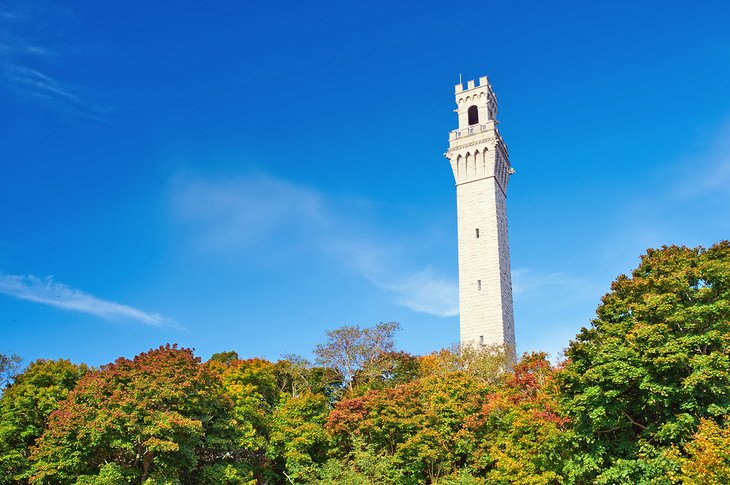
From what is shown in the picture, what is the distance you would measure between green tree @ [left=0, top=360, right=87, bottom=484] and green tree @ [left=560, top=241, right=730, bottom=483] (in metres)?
24.4

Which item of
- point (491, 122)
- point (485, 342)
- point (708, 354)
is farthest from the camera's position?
point (491, 122)

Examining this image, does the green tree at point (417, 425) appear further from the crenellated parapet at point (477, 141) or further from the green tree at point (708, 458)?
the crenellated parapet at point (477, 141)

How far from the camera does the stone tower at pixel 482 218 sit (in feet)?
145

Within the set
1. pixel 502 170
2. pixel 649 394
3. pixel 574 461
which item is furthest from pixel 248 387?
pixel 502 170

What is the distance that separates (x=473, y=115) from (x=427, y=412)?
30.5 meters

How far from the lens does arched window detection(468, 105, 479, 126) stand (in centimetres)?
5222

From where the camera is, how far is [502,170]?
165ft

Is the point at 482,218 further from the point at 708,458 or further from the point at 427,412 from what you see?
the point at 708,458

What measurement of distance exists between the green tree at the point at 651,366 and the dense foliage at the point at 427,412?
6cm

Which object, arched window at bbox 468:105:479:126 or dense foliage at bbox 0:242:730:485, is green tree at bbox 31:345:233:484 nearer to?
dense foliage at bbox 0:242:730:485

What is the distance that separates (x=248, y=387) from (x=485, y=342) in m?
17.9

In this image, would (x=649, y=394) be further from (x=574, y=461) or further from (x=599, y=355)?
(x=574, y=461)

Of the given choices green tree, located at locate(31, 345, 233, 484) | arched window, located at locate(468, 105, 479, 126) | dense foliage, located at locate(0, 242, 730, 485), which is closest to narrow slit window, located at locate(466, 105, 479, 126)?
arched window, located at locate(468, 105, 479, 126)

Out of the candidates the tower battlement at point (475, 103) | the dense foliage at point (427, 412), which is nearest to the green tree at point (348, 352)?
the dense foliage at point (427, 412)
